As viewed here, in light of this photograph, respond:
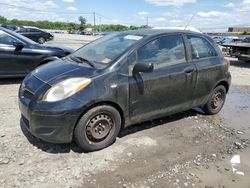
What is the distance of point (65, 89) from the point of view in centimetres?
371

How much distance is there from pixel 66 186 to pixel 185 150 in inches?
75.8

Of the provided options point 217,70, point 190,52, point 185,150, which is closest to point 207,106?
point 217,70

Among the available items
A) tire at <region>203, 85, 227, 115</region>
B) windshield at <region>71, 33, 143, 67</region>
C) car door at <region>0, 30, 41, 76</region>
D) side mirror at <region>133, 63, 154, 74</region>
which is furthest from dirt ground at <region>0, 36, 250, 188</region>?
car door at <region>0, 30, 41, 76</region>

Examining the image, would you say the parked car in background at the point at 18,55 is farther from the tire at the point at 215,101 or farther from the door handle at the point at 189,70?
the tire at the point at 215,101

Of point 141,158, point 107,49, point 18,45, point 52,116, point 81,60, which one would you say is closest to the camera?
point 52,116

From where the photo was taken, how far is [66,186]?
3225 mm

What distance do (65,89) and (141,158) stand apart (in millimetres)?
1424

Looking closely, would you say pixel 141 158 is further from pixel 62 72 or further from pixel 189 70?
pixel 189 70

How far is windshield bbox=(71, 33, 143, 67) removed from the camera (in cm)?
426

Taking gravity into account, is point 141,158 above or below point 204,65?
below

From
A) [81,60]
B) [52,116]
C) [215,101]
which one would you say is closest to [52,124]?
[52,116]

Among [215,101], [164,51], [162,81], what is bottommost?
[215,101]

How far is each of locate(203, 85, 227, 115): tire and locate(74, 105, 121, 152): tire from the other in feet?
7.82

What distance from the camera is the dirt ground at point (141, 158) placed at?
3.40 m
